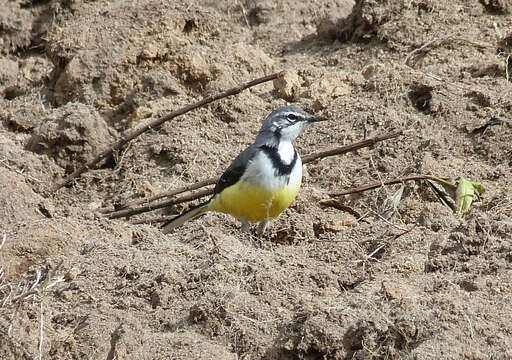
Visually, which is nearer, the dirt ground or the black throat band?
the dirt ground

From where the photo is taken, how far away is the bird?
28.4 feet

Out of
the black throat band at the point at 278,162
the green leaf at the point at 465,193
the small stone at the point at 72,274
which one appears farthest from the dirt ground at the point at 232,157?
the black throat band at the point at 278,162

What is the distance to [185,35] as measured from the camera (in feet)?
37.1

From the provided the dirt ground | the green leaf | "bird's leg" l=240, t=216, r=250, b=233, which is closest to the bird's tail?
the dirt ground

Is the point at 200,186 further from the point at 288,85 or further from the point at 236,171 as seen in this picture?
the point at 288,85

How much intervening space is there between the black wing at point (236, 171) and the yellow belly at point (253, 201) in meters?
0.06

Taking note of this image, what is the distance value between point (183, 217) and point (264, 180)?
36.5 inches

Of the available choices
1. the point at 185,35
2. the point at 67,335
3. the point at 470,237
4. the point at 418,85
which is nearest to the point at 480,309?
the point at 470,237

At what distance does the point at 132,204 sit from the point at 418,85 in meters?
3.42

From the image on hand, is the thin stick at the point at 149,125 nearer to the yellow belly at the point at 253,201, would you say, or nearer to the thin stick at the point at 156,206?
the thin stick at the point at 156,206

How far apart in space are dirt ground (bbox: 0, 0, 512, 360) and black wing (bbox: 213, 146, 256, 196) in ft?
1.19

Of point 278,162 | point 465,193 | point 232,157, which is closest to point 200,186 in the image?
point 232,157

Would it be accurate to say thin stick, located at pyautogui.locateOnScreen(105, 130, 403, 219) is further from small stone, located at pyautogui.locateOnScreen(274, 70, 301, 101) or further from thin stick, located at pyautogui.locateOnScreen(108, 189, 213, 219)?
small stone, located at pyautogui.locateOnScreen(274, 70, 301, 101)

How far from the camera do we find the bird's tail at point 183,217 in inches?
352
